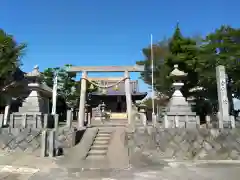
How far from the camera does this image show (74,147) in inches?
367

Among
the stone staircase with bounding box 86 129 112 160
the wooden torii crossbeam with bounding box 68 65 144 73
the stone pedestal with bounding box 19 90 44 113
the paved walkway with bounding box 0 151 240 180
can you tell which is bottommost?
the paved walkway with bounding box 0 151 240 180

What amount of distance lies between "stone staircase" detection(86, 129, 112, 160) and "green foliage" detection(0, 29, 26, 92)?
11.0 m

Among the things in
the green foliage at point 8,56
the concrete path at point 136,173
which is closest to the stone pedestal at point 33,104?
the concrete path at point 136,173

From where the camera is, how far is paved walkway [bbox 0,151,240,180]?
5.83m

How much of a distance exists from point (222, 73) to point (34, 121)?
978 centimetres

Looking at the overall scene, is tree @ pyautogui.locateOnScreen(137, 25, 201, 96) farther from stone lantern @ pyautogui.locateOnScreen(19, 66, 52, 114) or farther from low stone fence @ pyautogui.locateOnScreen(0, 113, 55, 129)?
low stone fence @ pyautogui.locateOnScreen(0, 113, 55, 129)

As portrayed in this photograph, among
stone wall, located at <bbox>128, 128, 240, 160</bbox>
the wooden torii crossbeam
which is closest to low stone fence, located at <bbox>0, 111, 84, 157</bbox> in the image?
stone wall, located at <bbox>128, 128, 240, 160</bbox>

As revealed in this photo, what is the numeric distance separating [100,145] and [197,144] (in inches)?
166

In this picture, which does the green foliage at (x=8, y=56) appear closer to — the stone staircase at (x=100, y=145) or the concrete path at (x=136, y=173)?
the stone staircase at (x=100, y=145)

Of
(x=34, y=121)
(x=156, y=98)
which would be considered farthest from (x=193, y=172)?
(x=156, y=98)

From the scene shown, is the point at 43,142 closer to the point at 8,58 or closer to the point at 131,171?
the point at 131,171

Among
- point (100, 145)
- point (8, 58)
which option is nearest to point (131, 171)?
point (100, 145)

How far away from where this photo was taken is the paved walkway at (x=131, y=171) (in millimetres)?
5828

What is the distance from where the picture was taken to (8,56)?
17.8 metres
